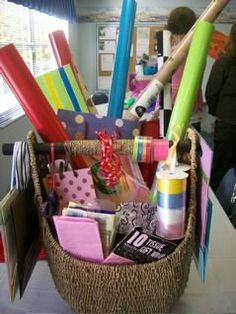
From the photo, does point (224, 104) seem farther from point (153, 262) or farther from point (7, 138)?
point (153, 262)

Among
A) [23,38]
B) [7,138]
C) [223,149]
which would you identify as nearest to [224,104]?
[223,149]

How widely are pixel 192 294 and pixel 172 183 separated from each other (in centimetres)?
29

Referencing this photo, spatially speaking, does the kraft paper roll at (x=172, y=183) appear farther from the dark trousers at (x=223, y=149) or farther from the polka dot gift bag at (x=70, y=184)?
the dark trousers at (x=223, y=149)

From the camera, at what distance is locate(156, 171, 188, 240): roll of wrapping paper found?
0.49 metres

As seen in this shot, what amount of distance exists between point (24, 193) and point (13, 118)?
2320 mm

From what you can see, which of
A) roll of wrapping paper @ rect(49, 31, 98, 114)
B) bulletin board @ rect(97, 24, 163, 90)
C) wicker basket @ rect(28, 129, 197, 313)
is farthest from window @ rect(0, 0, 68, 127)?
→ wicker basket @ rect(28, 129, 197, 313)

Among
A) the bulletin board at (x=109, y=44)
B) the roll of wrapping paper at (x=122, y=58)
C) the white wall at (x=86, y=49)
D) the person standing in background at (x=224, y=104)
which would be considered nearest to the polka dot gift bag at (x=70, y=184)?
the roll of wrapping paper at (x=122, y=58)

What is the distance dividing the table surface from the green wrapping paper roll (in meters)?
0.31

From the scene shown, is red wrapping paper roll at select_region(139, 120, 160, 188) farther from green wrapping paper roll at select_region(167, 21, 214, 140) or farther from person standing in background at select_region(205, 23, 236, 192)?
person standing in background at select_region(205, 23, 236, 192)

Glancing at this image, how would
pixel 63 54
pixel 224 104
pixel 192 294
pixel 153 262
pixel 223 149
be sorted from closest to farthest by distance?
1. pixel 153 262
2. pixel 192 294
3. pixel 63 54
4. pixel 224 104
5. pixel 223 149

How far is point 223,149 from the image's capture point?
240 centimetres

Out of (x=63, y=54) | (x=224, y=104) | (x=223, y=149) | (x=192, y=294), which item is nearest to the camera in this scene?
(x=192, y=294)

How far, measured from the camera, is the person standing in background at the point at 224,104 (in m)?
2.13

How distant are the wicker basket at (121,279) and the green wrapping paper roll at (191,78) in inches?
2.1
